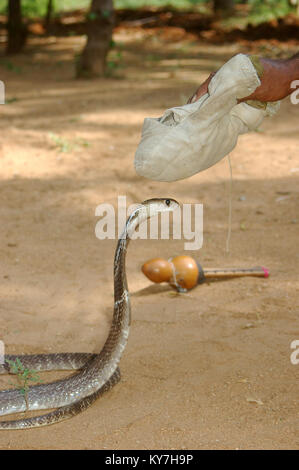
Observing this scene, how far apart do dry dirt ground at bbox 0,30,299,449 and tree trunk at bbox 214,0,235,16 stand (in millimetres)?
11211

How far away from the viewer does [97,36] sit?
451 inches

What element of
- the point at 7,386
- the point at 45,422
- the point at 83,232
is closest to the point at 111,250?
the point at 83,232

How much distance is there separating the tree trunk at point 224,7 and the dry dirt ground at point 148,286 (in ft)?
36.8

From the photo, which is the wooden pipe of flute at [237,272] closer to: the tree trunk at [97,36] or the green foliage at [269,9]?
the tree trunk at [97,36]

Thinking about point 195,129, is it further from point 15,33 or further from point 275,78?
point 15,33

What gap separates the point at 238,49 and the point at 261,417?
1288cm

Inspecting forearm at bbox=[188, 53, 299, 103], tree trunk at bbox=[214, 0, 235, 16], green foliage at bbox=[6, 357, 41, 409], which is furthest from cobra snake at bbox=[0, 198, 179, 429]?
tree trunk at bbox=[214, 0, 235, 16]

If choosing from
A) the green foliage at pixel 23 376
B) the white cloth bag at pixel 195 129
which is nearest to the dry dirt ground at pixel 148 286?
the green foliage at pixel 23 376

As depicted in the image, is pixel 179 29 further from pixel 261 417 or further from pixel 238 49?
pixel 261 417

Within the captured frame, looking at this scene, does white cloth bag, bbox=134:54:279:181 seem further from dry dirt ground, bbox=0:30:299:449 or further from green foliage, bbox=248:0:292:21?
green foliage, bbox=248:0:292:21

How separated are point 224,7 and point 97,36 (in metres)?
10.2

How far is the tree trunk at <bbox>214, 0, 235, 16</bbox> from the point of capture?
20.4 meters

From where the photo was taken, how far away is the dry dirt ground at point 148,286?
330 centimetres

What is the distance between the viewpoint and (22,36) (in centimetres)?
1565
